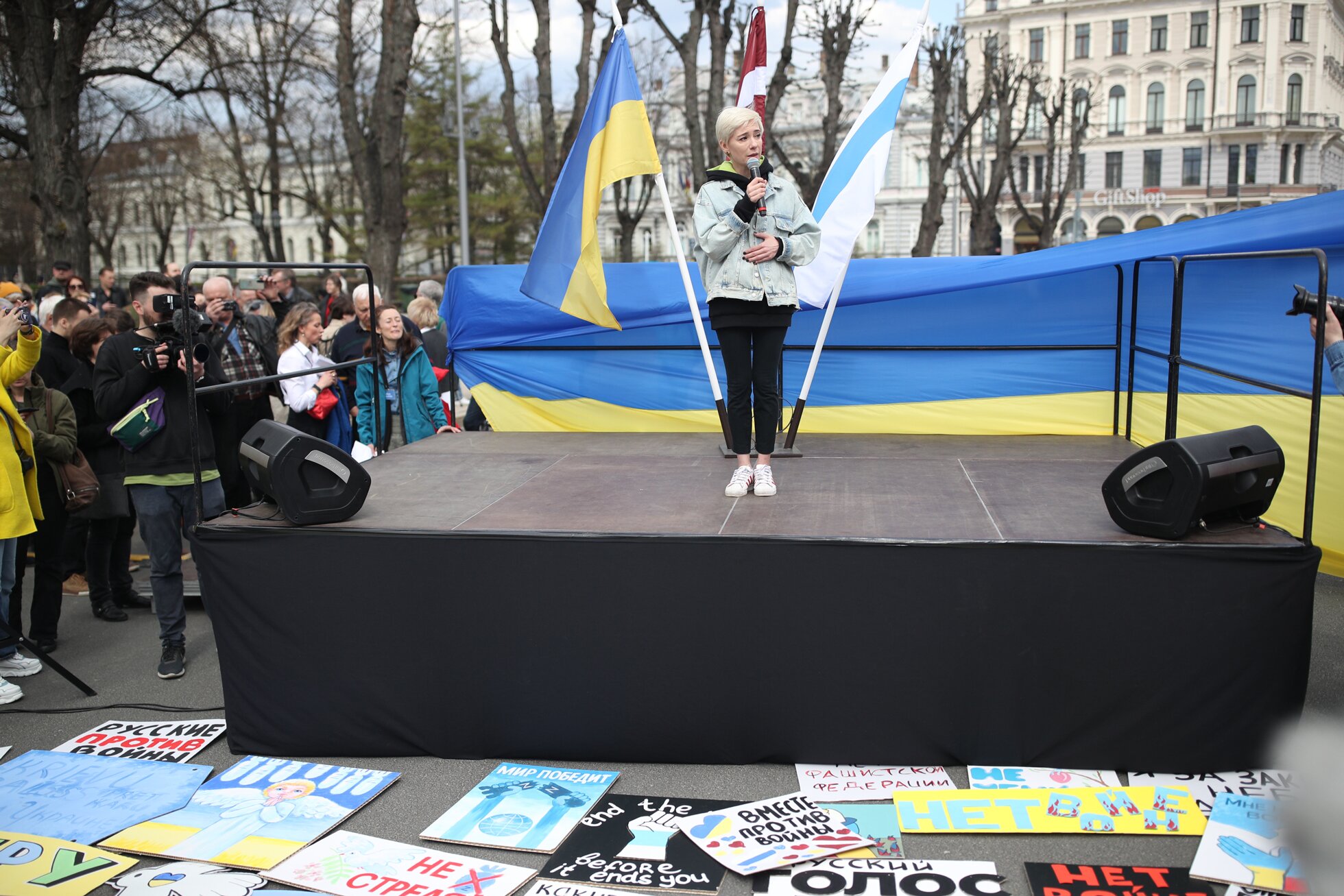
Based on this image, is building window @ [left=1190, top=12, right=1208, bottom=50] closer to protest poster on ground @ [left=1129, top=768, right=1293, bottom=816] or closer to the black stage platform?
the black stage platform

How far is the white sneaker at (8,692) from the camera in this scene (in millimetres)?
4832

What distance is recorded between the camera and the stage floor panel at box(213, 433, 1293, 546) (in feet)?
13.0

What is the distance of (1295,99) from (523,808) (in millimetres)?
79060

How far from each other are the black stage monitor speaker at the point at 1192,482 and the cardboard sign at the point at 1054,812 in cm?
89

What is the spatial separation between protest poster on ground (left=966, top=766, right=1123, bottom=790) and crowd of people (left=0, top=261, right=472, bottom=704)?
339cm

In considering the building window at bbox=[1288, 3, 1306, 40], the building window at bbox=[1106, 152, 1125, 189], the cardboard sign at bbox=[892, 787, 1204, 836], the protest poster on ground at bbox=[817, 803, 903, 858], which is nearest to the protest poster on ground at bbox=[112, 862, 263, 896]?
the protest poster on ground at bbox=[817, 803, 903, 858]

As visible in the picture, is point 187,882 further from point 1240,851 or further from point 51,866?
point 1240,851

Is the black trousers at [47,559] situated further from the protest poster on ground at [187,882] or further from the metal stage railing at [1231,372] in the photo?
the metal stage railing at [1231,372]

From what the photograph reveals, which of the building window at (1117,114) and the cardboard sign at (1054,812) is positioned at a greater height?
the building window at (1117,114)

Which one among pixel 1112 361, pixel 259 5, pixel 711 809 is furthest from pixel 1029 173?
pixel 711 809

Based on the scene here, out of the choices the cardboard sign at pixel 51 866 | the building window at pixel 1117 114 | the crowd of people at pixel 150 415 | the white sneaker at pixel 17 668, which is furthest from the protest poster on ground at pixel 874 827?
the building window at pixel 1117 114

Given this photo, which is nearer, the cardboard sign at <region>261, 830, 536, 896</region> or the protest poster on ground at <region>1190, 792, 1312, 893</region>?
the protest poster on ground at <region>1190, 792, 1312, 893</region>

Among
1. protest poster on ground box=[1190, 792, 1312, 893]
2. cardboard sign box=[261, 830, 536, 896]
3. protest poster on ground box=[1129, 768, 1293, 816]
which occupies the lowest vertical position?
protest poster on ground box=[1129, 768, 1293, 816]

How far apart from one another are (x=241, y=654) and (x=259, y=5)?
16.4 meters
